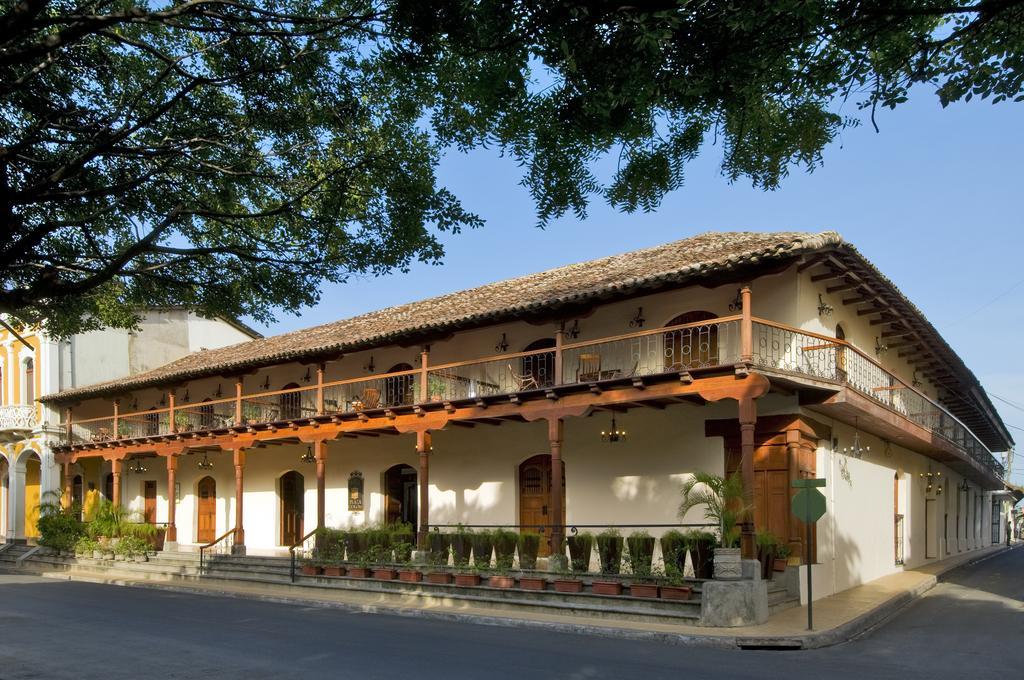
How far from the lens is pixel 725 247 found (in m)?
17.6

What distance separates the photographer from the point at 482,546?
58.2ft

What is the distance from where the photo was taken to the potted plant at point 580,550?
16094 mm

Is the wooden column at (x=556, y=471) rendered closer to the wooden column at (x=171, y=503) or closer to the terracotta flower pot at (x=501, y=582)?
the terracotta flower pot at (x=501, y=582)

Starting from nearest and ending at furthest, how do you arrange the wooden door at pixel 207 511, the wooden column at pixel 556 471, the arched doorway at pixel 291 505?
the wooden column at pixel 556 471 → the arched doorway at pixel 291 505 → the wooden door at pixel 207 511

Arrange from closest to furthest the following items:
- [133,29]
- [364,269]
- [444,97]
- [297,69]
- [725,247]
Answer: [444,97], [297,69], [133,29], [364,269], [725,247]

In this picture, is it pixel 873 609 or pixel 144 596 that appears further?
pixel 144 596

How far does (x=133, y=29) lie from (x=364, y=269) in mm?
3038

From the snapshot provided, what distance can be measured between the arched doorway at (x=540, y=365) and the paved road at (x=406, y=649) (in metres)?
6.15

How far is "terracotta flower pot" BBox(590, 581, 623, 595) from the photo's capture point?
1466 centimetres

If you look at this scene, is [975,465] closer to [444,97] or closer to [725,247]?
[725,247]

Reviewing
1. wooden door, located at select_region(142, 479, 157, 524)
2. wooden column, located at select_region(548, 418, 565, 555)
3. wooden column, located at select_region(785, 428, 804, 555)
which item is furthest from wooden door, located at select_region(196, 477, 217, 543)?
wooden column, located at select_region(785, 428, 804, 555)

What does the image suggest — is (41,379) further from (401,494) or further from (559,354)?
(559,354)

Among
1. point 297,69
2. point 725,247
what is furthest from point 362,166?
point 725,247

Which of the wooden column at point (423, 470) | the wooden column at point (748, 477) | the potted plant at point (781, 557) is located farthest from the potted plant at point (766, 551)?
the wooden column at point (423, 470)
